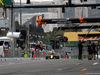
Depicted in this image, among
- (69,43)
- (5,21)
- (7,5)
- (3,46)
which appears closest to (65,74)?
(7,5)

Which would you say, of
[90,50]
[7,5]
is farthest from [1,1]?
[90,50]

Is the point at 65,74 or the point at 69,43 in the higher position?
the point at 65,74

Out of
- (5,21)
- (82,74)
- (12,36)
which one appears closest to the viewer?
(82,74)

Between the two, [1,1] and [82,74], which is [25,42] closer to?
[1,1]

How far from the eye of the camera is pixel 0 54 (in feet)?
169

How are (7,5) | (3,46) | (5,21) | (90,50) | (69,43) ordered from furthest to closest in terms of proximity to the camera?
(69,43), (5,21), (3,46), (90,50), (7,5)

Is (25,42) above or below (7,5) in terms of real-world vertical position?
below

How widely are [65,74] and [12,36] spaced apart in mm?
35304

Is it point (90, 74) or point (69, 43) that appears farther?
point (69, 43)

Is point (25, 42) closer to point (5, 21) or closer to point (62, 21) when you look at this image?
point (5, 21)

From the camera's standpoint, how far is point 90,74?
14305mm

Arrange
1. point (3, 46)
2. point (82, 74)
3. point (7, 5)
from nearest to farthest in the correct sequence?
point (82, 74), point (7, 5), point (3, 46)

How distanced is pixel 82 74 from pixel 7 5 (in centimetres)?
1570

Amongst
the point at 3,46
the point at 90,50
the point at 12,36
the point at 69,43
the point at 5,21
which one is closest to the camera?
the point at 90,50
